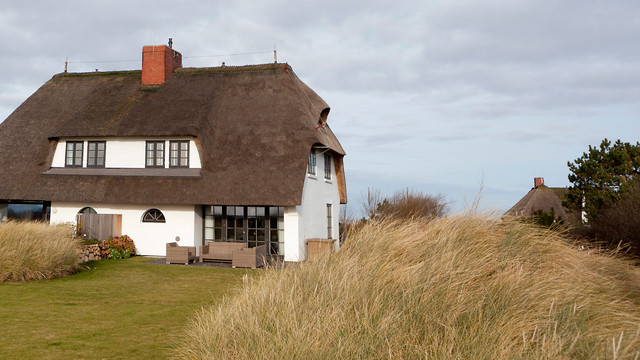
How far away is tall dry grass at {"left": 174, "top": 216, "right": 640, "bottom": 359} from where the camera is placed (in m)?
3.88

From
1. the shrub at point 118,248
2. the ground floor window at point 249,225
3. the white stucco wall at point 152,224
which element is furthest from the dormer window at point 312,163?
the shrub at point 118,248

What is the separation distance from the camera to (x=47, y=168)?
1767 centimetres

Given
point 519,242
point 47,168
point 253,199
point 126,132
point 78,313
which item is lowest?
point 78,313

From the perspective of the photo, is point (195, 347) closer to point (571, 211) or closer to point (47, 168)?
point (47, 168)

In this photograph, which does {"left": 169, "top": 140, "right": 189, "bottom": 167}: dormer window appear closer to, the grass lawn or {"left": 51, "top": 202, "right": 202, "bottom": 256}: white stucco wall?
{"left": 51, "top": 202, "right": 202, "bottom": 256}: white stucco wall

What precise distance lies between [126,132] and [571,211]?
70.9 feet

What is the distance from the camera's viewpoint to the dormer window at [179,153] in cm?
1686

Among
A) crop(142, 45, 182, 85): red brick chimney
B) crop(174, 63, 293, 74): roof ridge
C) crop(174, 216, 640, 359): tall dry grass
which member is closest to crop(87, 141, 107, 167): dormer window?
crop(142, 45, 182, 85): red brick chimney

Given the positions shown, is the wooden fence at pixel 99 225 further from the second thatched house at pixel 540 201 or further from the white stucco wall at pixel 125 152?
the second thatched house at pixel 540 201

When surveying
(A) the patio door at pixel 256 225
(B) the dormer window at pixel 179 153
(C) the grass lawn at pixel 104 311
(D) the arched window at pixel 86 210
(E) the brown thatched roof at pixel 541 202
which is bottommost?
(C) the grass lawn at pixel 104 311

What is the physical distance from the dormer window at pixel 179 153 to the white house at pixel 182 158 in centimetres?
4

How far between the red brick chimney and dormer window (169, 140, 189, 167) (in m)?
3.78

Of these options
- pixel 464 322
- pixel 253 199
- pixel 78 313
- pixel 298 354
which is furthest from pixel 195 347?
pixel 253 199

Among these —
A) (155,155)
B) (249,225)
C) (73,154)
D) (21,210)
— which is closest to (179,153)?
(155,155)
